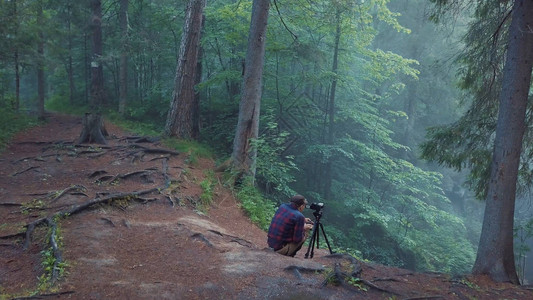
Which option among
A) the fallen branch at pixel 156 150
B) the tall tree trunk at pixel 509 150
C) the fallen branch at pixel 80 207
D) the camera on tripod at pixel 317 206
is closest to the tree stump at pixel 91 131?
the fallen branch at pixel 156 150

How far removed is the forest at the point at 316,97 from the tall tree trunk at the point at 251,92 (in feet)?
0.11

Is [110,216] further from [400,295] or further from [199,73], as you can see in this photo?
[199,73]

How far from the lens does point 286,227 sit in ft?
19.7

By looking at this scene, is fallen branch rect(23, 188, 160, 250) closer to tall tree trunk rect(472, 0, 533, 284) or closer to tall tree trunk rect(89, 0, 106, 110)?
tall tree trunk rect(472, 0, 533, 284)

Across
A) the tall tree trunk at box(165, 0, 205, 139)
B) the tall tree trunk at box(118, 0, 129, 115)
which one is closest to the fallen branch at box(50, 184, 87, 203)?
the tall tree trunk at box(165, 0, 205, 139)

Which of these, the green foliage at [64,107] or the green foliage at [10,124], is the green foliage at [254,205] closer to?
the green foliage at [10,124]

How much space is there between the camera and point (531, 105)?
24.3 feet

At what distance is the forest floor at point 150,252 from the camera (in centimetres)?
411

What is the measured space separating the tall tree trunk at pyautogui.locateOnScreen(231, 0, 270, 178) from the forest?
33 millimetres

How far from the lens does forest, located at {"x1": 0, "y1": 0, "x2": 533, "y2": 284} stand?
7711 millimetres

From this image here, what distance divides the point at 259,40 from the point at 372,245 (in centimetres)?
1143

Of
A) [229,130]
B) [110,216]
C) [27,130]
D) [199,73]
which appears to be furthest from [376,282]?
[27,130]

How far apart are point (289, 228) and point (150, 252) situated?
230cm

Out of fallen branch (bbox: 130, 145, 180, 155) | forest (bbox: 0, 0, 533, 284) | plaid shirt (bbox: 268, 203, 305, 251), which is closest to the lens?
plaid shirt (bbox: 268, 203, 305, 251)
